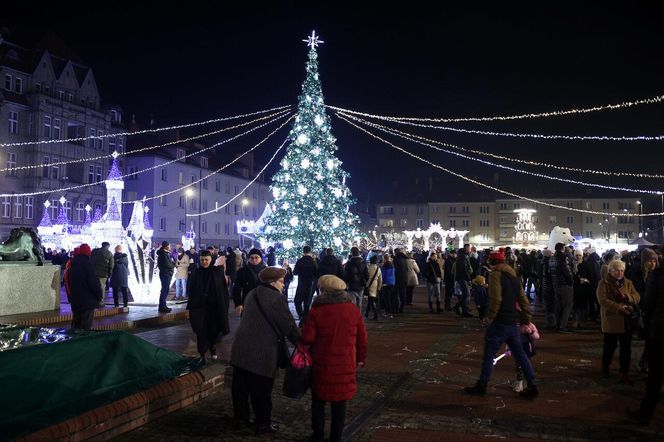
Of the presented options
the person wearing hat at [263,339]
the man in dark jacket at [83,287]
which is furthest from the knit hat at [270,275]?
the man in dark jacket at [83,287]

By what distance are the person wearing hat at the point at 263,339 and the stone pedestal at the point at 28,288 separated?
29.5 feet

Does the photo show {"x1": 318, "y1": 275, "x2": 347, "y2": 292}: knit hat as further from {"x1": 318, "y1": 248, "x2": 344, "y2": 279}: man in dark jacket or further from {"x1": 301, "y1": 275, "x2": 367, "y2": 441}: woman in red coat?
{"x1": 318, "y1": 248, "x2": 344, "y2": 279}: man in dark jacket

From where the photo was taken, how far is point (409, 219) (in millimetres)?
101000

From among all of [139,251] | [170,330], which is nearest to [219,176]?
[139,251]

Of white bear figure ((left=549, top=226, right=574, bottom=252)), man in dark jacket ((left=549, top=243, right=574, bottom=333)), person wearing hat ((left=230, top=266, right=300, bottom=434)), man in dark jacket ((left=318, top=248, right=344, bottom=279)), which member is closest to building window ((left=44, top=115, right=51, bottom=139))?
white bear figure ((left=549, top=226, right=574, bottom=252))

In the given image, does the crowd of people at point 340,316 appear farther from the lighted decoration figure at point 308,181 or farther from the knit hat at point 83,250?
the lighted decoration figure at point 308,181

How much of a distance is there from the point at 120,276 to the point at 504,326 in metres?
12.2

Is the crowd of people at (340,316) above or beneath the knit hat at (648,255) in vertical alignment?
beneath

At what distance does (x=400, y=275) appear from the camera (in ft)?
60.3

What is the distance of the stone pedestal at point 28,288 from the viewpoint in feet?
42.9

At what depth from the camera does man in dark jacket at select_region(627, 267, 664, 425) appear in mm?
6703

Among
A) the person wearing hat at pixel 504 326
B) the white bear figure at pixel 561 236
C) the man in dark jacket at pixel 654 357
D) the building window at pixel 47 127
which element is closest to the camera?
the man in dark jacket at pixel 654 357

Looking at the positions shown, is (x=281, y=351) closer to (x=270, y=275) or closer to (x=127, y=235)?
(x=270, y=275)

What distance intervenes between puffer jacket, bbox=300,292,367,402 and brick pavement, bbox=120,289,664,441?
95cm
